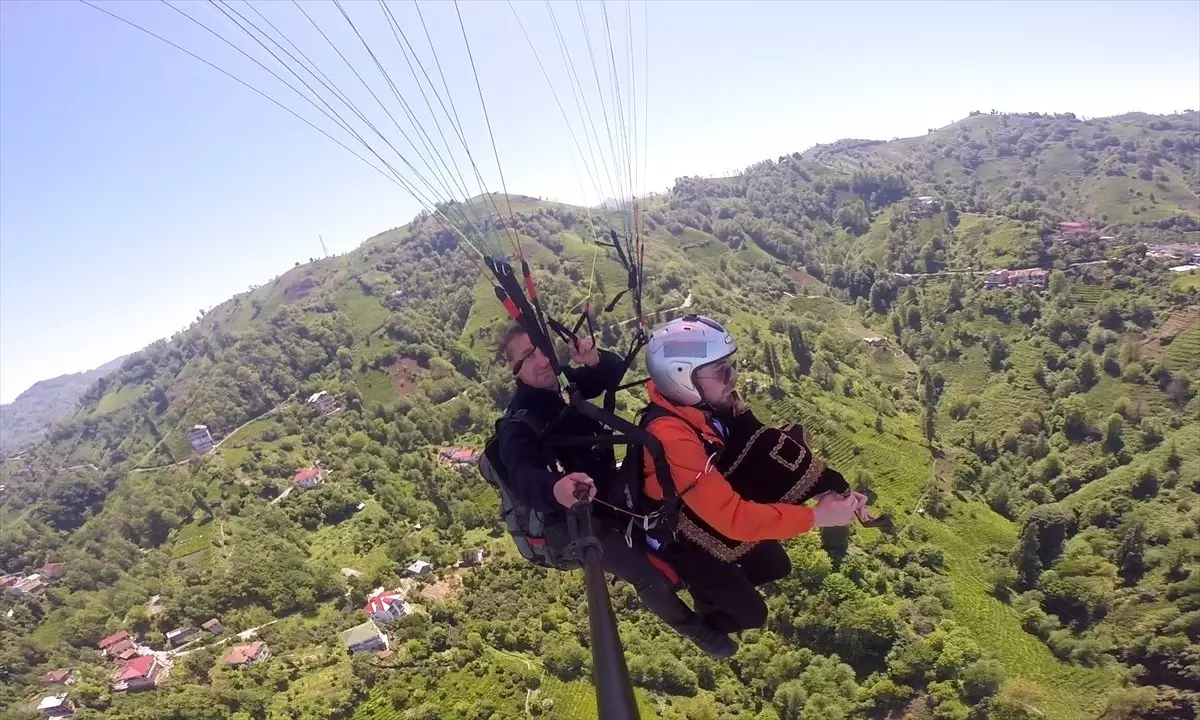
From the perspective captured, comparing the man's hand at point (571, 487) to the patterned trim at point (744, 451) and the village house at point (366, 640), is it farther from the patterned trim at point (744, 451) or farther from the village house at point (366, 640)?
the village house at point (366, 640)

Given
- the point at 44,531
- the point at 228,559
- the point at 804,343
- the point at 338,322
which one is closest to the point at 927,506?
the point at 804,343

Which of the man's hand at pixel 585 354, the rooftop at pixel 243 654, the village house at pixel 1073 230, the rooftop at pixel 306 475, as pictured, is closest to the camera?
the man's hand at pixel 585 354

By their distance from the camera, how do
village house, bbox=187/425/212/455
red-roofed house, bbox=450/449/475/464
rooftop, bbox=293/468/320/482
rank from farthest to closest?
village house, bbox=187/425/212/455 → rooftop, bbox=293/468/320/482 → red-roofed house, bbox=450/449/475/464

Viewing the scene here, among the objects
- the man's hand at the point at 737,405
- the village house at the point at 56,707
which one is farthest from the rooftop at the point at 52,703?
the man's hand at the point at 737,405

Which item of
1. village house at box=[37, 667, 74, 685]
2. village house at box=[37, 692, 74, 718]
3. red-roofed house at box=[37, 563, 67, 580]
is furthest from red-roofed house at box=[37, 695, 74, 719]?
red-roofed house at box=[37, 563, 67, 580]

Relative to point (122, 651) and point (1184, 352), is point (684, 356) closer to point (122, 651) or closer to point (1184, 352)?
point (122, 651)

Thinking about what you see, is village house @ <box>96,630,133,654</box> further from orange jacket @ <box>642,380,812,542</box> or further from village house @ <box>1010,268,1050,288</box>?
village house @ <box>1010,268,1050,288</box>
